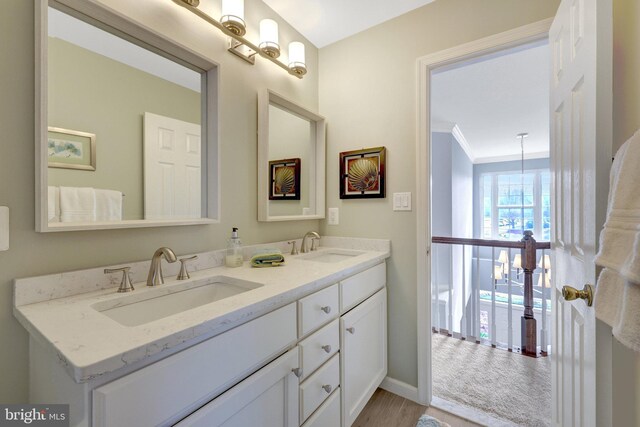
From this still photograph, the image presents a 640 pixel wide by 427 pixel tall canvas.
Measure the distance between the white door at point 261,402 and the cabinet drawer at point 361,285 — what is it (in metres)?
0.40

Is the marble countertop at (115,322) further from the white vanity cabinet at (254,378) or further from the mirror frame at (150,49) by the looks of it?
the mirror frame at (150,49)

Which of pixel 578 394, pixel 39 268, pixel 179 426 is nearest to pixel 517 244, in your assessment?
pixel 578 394

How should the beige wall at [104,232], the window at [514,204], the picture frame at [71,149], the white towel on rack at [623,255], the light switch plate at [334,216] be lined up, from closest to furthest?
the white towel on rack at [623,255] < the beige wall at [104,232] < the picture frame at [71,149] < the light switch plate at [334,216] < the window at [514,204]

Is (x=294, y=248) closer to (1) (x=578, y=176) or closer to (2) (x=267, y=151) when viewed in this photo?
(2) (x=267, y=151)

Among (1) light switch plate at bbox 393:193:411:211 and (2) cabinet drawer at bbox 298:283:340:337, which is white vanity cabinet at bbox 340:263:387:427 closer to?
(2) cabinet drawer at bbox 298:283:340:337

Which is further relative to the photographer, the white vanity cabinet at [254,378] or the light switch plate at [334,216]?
the light switch plate at [334,216]

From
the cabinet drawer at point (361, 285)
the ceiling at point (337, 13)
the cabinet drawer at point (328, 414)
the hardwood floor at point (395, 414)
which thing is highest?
Result: the ceiling at point (337, 13)

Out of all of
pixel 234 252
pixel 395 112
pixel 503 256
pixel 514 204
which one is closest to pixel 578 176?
pixel 395 112

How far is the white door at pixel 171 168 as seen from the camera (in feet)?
3.94

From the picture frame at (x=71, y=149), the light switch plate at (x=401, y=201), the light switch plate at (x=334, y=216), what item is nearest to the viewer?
the picture frame at (x=71, y=149)

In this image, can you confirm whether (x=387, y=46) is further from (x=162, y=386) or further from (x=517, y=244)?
(x=162, y=386)

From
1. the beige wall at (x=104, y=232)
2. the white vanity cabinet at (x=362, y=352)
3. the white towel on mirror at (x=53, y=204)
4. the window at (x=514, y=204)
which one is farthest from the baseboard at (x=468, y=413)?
the window at (x=514, y=204)

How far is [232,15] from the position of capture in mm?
1334

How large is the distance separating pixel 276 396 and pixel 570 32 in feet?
5.34
